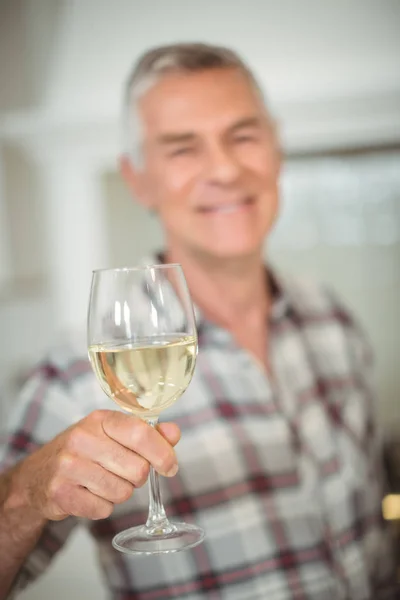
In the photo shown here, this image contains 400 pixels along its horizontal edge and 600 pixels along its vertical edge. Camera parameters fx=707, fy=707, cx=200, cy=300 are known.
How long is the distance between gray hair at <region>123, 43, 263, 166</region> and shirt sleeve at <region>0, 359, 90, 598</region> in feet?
1.36

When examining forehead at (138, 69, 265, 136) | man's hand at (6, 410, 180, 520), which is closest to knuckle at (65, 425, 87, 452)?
man's hand at (6, 410, 180, 520)

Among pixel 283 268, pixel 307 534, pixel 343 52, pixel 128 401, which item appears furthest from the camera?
pixel 283 268

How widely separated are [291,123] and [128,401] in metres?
1.93

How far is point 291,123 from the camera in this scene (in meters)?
2.35

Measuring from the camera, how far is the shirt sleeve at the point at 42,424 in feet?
2.79

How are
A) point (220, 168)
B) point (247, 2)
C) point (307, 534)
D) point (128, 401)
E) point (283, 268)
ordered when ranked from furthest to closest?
point (283, 268), point (247, 2), point (220, 168), point (307, 534), point (128, 401)

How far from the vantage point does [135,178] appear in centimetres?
122

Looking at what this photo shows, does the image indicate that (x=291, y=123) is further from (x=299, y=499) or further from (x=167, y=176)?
(x=299, y=499)

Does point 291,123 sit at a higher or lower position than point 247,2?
lower

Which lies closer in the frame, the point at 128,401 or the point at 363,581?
the point at 128,401

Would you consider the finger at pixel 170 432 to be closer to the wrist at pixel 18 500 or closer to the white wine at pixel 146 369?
the white wine at pixel 146 369

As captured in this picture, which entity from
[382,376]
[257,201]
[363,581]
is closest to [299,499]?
[363,581]

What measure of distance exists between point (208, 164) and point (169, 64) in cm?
16

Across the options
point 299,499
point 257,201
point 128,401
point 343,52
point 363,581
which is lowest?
point 363,581
